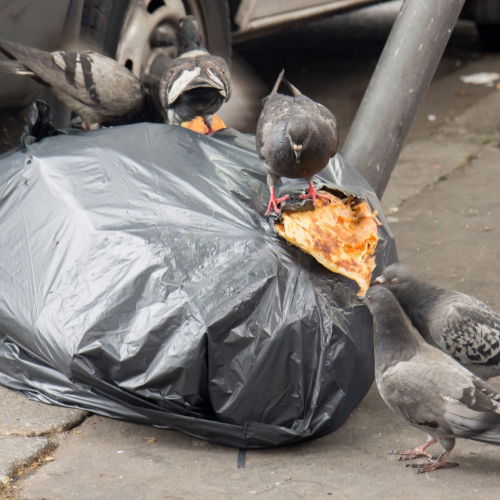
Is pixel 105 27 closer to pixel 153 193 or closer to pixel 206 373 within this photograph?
pixel 153 193

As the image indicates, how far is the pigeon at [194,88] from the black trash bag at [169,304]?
777mm

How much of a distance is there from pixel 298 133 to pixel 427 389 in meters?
1.18

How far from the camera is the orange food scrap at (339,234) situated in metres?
3.31

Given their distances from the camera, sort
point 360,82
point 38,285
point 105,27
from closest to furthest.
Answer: point 38,285 → point 105,27 → point 360,82

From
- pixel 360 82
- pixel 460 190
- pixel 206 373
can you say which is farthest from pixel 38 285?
pixel 360 82

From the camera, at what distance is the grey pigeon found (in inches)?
116

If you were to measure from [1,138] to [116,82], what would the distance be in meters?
0.84

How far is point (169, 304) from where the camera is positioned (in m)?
3.14

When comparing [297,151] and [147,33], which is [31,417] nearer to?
[297,151]

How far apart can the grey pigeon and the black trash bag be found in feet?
0.65

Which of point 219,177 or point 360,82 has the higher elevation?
point 219,177

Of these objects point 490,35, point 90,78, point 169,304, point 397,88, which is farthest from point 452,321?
point 490,35

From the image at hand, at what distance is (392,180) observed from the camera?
6039 millimetres

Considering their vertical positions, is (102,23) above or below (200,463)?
above
